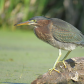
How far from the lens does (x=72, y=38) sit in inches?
130

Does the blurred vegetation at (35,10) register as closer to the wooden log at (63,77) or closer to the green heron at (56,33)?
the green heron at (56,33)

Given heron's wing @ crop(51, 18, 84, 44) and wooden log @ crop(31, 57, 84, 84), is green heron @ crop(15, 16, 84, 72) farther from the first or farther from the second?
wooden log @ crop(31, 57, 84, 84)

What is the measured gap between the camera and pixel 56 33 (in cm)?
321

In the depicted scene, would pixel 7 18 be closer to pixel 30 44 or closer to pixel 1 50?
pixel 30 44

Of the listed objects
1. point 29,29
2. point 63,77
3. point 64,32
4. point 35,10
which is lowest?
point 29,29

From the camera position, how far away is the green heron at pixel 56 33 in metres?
3.14

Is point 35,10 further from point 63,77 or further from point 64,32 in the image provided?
point 63,77

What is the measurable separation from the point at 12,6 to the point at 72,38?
5342 mm

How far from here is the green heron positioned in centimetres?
314

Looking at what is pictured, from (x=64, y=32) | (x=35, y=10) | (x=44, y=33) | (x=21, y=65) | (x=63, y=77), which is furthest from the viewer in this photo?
(x=35, y=10)

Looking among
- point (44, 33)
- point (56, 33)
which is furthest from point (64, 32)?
point (44, 33)

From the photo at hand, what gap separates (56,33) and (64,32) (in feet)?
0.47

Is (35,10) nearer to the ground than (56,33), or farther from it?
nearer to the ground

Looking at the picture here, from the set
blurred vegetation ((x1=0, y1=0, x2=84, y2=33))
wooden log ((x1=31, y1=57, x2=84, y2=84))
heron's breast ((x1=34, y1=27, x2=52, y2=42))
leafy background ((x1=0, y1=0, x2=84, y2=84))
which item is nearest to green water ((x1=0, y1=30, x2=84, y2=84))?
leafy background ((x1=0, y1=0, x2=84, y2=84))
